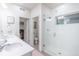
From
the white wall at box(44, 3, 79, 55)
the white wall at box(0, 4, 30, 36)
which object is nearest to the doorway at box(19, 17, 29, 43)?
the white wall at box(0, 4, 30, 36)

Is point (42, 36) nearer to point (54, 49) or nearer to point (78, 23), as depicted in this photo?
point (54, 49)

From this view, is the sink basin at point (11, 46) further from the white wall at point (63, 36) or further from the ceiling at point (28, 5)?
the ceiling at point (28, 5)

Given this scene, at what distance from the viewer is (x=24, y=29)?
140cm

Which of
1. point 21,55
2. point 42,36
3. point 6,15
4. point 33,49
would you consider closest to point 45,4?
point 42,36

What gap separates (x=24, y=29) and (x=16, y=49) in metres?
0.34

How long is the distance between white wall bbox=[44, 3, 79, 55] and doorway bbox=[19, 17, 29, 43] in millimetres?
340

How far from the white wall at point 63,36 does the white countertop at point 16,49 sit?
0.32 m

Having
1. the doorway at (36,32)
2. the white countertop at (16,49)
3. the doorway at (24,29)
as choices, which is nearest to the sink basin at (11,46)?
the white countertop at (16,49)

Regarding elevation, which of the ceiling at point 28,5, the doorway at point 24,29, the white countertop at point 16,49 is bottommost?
the white countertop at point 16,49

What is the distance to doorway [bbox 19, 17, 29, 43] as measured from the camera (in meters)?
1.38

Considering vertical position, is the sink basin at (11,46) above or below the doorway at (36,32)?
below

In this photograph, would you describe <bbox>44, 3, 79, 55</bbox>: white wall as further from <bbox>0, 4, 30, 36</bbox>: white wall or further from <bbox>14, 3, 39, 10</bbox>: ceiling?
<bbox>0, 4, 30, 36</bbox>: white wall

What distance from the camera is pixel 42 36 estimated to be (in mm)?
1412

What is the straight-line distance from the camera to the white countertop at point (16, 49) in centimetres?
122
